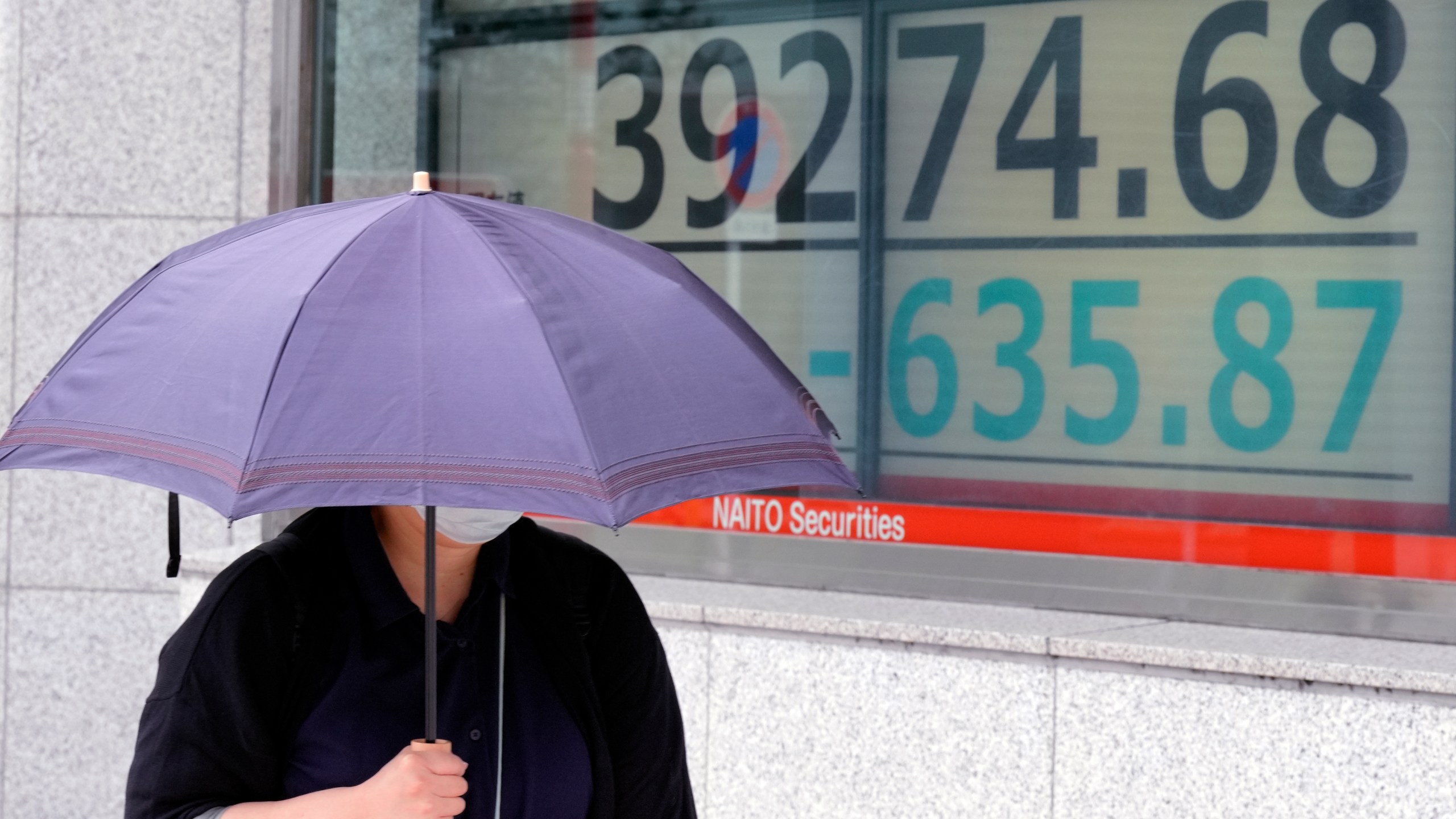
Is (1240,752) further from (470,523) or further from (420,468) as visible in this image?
(420,468)

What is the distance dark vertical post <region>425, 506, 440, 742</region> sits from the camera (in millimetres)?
2012

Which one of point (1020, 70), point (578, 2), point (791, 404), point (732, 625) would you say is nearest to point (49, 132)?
point (578, 2)

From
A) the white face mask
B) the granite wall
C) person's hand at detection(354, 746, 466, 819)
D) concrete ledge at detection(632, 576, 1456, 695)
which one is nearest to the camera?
person's hand at detection(354, 746, 466, 819)

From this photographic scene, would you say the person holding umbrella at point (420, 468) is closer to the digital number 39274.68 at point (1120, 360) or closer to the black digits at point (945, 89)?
the digital number 39274.68 at point (1120, 360)

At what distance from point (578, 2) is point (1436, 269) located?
3247 mm

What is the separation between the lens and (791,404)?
2053 millimetres

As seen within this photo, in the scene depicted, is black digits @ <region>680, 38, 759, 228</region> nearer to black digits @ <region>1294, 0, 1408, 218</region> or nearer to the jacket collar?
black digits @ <region>1294, 0, 1408, 218</region>

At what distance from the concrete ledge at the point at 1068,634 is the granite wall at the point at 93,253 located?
7.27ft

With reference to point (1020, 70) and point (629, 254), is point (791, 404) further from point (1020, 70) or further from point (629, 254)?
point (1020, 70)

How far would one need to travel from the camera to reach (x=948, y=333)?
5.18 metres

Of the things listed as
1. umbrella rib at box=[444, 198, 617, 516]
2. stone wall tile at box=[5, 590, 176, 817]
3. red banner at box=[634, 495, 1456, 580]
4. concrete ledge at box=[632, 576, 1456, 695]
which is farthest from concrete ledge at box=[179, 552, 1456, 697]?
umbrella rib at box=[444, 198, 617, 516]

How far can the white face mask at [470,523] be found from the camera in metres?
2.07

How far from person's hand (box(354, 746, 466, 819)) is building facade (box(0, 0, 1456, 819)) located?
2.80 meters

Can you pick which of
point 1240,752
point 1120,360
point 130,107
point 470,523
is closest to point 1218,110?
point 1120,360
